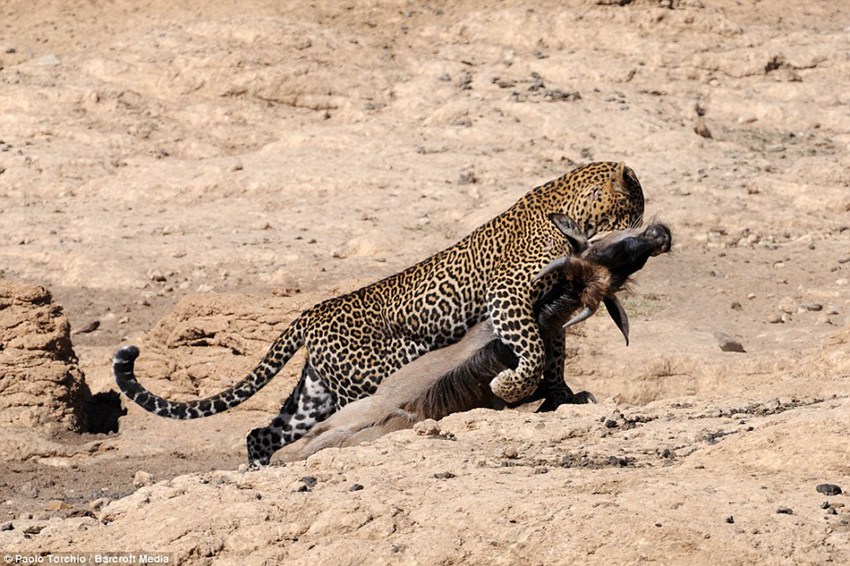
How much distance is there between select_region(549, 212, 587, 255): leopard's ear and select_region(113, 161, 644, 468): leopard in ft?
0.33

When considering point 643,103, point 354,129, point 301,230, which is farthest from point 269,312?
point 643,103

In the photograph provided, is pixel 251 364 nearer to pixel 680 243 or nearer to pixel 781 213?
pixel 680 243

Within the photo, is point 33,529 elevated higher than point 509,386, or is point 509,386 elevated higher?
point 33,529

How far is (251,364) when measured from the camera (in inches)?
478

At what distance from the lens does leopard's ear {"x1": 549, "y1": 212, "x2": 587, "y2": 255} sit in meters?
10.2

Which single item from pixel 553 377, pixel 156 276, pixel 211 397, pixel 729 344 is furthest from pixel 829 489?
pixel 156 276

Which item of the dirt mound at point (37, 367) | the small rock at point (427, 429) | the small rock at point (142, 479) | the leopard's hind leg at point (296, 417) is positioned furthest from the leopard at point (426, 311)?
the small rock at point (427, 429)

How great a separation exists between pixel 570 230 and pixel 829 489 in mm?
4234

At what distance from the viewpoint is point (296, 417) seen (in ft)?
34.0

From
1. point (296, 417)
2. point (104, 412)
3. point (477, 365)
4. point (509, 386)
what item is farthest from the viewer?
point (104, 412)

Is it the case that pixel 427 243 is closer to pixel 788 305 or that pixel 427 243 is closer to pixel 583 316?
pixel 788 305

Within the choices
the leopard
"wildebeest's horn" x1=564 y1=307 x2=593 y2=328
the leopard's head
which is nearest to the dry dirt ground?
the leopard

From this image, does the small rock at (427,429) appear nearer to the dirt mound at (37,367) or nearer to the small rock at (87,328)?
Answer: the dirt mound at (37,367)

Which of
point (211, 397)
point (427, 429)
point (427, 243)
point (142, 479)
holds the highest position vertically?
point (427, 429)
